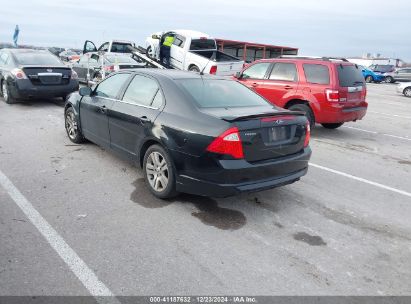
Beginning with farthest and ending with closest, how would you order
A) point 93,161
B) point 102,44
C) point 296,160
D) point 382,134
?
point 102,44 < point 382,134 < point 93,161 < point 296,160

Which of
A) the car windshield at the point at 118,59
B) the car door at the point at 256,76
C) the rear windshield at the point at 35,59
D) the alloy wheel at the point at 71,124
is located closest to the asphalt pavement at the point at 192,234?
the alloy wheel at the point at 71,124

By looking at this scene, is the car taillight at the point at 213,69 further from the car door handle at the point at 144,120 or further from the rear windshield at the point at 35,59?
the car door handle at the point at 144,120

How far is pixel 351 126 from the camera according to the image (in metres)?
10.3

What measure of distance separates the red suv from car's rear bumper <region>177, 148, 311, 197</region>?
421 centimetres

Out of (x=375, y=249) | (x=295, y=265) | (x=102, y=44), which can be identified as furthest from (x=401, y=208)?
(x=102, y=44)

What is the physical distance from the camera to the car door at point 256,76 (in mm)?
9336

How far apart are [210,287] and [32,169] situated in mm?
3739

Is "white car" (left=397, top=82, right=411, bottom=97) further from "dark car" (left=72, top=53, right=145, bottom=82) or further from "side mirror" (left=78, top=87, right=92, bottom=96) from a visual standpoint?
"side mirror" (left=78, top=87, right=92, bottom=96)

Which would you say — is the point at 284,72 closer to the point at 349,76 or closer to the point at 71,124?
the point at 349,76

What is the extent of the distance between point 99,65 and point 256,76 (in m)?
7.16

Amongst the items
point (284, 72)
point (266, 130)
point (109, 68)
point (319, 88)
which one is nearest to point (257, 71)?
point (284, 72)

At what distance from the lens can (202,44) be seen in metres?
16.8

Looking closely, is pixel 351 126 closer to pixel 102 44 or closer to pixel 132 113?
pixel 132 113

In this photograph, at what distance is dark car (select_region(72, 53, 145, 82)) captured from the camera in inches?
→ 530
